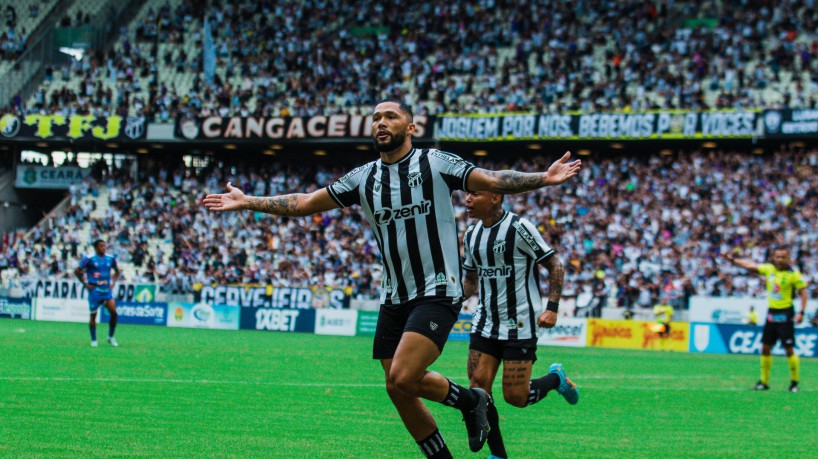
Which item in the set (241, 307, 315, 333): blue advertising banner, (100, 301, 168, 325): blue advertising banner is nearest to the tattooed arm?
(241, 307, 315, 333): blue advertising banner

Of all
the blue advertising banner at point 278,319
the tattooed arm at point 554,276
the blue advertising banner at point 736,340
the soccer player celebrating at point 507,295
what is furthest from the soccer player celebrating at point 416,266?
the blue advertising banner at point 278,319

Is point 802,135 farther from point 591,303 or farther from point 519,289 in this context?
point 519,289

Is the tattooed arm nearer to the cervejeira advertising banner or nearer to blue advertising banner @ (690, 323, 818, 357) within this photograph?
blue advertising banner @ (690, 323, 818, 357)

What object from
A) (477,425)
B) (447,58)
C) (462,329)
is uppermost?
(447,58)

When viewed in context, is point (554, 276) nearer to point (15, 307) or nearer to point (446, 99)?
point (15, 307)

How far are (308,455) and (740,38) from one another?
3981 cm

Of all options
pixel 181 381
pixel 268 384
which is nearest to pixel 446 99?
pixel 268 384

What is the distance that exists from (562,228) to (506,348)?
31.1 m

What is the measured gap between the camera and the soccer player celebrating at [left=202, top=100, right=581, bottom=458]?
7.73m

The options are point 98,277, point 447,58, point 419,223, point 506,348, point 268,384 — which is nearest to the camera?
point 419,223

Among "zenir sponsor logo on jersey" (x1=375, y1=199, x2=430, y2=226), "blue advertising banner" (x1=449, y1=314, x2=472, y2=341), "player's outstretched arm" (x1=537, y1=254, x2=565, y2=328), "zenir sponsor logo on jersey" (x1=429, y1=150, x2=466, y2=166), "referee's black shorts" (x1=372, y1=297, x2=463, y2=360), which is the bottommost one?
"blue advertising banner" (x1=449, y1=314, x2=472, y2=341)

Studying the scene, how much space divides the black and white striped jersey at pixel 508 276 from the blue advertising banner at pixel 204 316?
91.2ft

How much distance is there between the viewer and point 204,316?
37.9 meters

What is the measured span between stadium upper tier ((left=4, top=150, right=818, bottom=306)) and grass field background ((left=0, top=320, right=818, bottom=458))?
14366 millimetres
